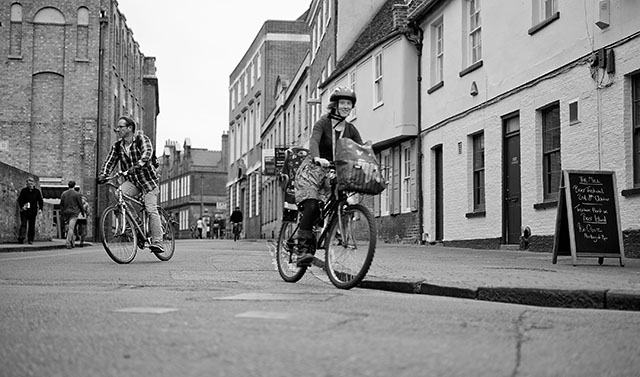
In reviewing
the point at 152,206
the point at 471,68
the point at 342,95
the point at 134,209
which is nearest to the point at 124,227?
the point at 134,209

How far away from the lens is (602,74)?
1403cm

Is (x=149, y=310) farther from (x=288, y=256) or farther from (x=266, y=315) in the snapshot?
(x=288, y=256)

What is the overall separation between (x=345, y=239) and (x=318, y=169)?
31.6 inches

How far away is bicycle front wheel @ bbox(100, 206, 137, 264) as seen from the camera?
11859 mm

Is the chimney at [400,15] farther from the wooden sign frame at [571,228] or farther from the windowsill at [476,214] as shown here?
the wooden sign frame at [571,228]

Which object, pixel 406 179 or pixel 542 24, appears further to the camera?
pixel 406 179

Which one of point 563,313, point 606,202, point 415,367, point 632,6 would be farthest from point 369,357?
point 632,6

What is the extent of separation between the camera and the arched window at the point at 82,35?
45469 mm

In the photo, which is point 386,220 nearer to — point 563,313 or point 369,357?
point 563,313

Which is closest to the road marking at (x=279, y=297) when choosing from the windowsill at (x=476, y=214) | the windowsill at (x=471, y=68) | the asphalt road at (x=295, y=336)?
the asphalt road at (x=295, y=336)

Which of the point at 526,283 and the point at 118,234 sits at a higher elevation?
the point at 118,234

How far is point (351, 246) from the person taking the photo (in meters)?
7.98

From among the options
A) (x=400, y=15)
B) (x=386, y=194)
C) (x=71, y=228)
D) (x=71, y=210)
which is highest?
(x=400, y=15)

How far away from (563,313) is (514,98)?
11.7 m
